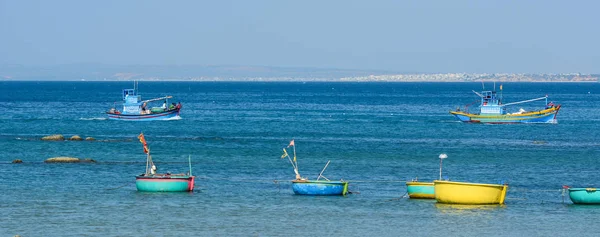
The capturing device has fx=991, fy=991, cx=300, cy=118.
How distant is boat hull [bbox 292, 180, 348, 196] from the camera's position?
158 feet

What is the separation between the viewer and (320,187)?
158 ft

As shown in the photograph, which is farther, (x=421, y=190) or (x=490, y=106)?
(x=490, y=106)

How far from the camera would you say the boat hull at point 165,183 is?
160ft

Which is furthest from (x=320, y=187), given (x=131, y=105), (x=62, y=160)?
(x=131, y=105)

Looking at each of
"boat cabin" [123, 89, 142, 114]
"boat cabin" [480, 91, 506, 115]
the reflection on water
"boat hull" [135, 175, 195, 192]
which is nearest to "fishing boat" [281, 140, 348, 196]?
the reflection on water

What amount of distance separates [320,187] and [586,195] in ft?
40.9

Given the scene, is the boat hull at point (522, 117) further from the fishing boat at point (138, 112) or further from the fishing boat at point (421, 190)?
the fishing boat at point (421, 190)

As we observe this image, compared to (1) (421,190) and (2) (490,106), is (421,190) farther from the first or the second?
(2) (490,106)

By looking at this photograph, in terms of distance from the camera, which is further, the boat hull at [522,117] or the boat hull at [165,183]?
the boat hull at [522,117]

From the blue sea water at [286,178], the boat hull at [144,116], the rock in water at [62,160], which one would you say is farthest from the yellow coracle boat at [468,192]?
the boat hull at [144,116]

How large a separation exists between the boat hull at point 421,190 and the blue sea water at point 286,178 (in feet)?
1.72

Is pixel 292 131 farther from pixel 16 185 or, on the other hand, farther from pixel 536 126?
pixel 16 185

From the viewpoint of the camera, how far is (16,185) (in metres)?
51.4

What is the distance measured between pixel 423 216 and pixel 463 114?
73.5 metres
